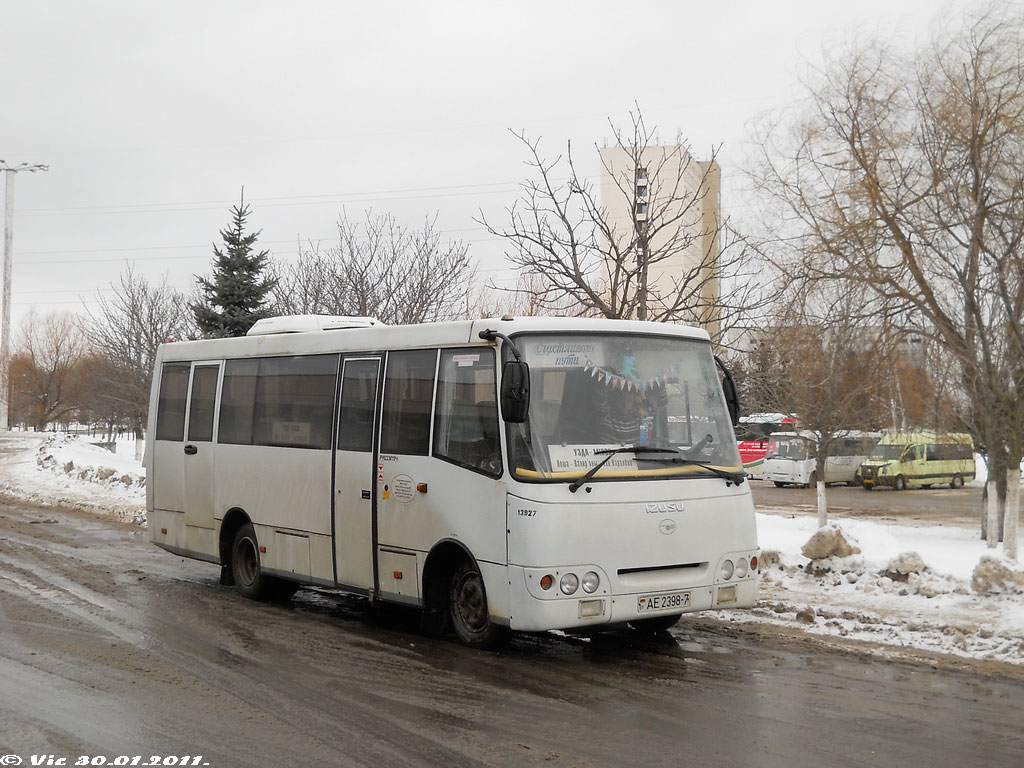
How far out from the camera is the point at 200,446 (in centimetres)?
1260

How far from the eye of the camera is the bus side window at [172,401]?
42.8ft

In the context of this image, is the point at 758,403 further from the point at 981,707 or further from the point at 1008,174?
the point at 981,707

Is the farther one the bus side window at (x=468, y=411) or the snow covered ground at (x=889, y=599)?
the snow covered ground at (x=889, y=599)

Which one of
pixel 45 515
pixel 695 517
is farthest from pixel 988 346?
pixel 45 515

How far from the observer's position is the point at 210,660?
27.2 feet

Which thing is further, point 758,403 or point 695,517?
point 758,403

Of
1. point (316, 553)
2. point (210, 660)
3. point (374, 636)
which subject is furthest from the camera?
point (316, 553)

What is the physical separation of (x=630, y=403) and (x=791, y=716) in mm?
2814

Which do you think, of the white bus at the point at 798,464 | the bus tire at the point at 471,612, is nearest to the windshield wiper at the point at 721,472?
the bus tire at the point at 471,612

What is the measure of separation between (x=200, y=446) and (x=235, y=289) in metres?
17.1

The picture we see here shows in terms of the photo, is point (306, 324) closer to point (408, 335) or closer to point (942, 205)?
point (408, 335)

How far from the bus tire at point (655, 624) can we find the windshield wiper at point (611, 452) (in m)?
1.65

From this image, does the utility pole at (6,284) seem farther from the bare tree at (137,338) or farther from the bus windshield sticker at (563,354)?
the bus windshield sticker at (563,354)

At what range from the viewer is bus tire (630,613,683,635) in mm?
9414
